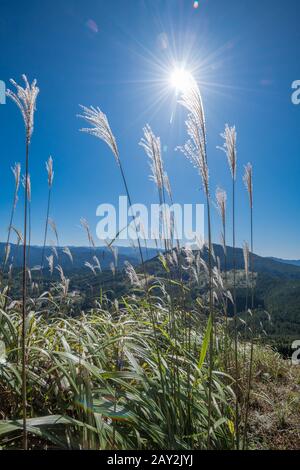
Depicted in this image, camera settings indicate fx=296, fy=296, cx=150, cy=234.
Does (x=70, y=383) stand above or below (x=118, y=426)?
above

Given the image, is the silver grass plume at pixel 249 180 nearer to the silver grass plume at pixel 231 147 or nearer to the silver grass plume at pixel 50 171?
the silver grass plume at pixel 231 147

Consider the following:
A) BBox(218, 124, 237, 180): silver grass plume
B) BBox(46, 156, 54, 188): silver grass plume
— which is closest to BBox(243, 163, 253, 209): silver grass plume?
BBox(218, 124, 237, 180): silver grass plume

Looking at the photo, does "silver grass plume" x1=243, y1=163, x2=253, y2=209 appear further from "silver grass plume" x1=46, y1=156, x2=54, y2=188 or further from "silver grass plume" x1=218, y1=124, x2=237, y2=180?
"silver grass plume" x1=46, y1=156, x2=54, y2=188

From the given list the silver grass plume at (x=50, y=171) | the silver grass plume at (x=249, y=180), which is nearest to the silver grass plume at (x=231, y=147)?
the silver grass plume at (x=249, y=180)

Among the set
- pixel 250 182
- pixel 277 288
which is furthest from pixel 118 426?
pixel 277 288

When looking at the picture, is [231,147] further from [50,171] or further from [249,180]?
[50,171]

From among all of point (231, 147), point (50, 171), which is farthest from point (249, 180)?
point (50, 171)
